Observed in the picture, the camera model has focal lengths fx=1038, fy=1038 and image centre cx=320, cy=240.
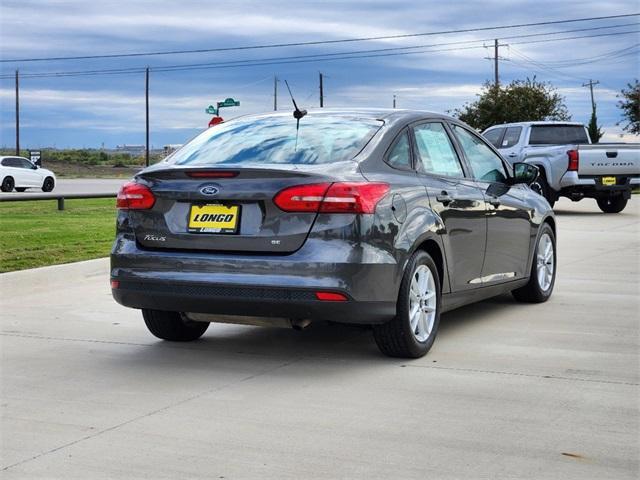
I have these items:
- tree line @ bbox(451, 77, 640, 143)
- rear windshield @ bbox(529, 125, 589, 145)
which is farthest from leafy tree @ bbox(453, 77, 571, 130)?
rear windshield @ bbox(529, 125, 589, 145)

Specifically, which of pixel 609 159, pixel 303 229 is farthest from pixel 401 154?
pixel 609 159

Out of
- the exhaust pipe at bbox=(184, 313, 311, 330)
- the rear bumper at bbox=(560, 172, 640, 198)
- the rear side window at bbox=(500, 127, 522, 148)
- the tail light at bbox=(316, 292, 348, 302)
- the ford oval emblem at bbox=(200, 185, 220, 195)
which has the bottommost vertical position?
the exhaust pipe at bbox=(184, 313, 311, 330)

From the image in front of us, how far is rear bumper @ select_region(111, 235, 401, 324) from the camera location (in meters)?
6.14

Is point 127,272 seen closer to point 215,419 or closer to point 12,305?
point 215,419

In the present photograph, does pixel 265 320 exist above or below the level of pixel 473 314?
above

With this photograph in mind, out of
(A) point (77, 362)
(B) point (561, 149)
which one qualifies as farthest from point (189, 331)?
(B) point (561, 149)

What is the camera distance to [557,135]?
77.6ft

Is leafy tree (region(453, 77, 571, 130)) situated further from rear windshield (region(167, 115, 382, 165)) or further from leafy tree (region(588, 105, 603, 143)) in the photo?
rear windshield (region(167, 115, 382, 165))

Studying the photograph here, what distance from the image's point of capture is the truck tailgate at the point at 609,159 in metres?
21.8

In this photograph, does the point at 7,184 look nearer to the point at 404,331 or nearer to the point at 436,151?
the point at 436,151

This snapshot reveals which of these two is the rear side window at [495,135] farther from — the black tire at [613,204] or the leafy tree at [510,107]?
the leafy tree at [510,107]

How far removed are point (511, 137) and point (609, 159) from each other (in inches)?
99.4

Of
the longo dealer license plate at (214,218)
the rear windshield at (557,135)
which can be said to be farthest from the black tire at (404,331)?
the rear windshield at (557,135)

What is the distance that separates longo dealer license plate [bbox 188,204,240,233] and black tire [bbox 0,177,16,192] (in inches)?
1316
